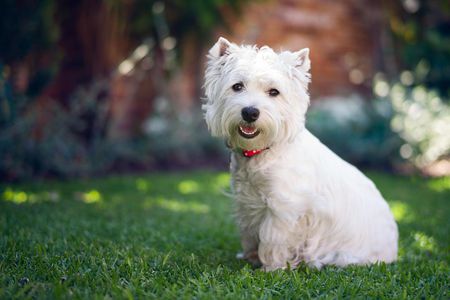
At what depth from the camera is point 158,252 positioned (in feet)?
12.0

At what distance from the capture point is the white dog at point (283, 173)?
11.1 feet

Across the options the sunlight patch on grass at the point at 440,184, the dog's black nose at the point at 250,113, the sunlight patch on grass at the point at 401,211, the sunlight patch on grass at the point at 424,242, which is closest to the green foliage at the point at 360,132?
the sunlight patch on grass at the point at 440,184

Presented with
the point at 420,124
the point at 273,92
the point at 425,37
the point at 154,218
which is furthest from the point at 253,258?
the point at 425,37

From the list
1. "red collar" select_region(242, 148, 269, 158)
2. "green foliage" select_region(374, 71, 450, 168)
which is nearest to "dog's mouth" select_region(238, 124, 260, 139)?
"red collar" select_region(242, 148, 269, 158)

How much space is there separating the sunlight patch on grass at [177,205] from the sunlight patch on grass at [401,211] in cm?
236

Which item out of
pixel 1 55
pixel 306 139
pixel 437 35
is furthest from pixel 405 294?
pixel 437 35

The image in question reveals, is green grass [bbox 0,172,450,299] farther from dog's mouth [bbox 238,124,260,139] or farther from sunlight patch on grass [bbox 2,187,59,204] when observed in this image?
dog's mouth [bbox 238,124,260,139]

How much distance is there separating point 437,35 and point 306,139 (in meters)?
7.34

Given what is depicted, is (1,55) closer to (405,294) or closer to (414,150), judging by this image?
(405,294)

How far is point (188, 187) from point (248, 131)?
4188 mm

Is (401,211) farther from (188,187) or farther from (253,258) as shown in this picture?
(188,187)

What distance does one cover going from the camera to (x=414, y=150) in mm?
8812

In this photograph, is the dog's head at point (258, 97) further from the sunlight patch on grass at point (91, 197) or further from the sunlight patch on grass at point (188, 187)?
the sunlight patch on grass at point (188, 187)

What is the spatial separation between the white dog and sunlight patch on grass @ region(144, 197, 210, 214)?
223 cm
